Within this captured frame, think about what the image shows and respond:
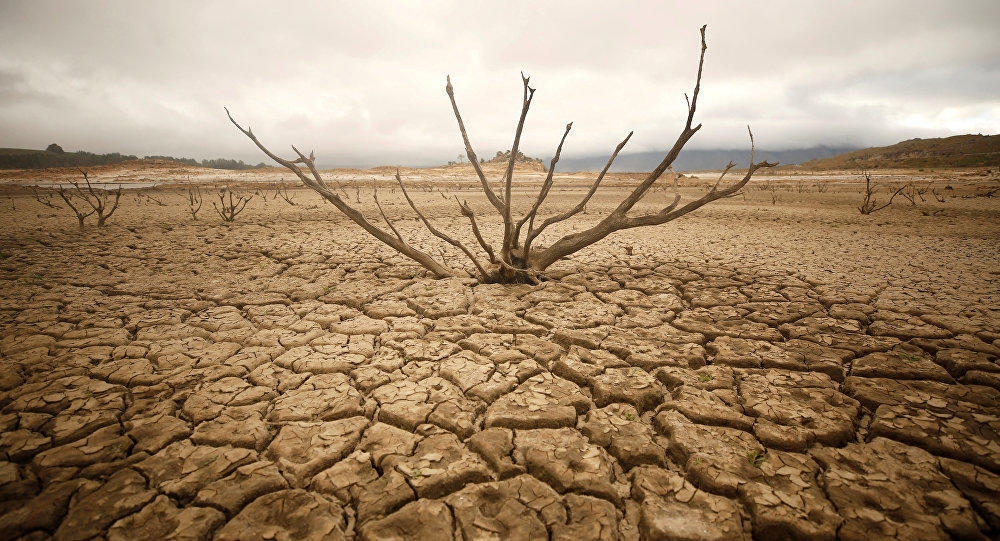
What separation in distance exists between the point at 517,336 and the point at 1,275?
509 centimetres

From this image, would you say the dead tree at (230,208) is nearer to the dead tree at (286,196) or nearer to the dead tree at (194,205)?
the dead tree at (194,205)

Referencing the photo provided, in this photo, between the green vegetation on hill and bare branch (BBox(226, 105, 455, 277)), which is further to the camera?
the green vegetation on hill

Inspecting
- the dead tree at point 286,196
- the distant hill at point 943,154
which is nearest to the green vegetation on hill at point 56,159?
the dead tree at point 286,196

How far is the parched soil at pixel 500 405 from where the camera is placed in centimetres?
114

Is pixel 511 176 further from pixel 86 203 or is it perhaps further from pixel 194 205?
pixel 86 203

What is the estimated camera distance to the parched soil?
114 centimetres

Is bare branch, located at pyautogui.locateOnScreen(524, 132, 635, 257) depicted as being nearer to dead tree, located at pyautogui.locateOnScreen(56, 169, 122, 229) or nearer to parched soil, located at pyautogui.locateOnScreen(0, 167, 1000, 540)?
parched soil, located at pyautogui.locateOnScreen(0, 167, 1000, 540)

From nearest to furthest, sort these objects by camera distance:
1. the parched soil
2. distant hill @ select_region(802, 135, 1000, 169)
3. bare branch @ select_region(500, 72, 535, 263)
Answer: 1. the parched soil
2. bare branch @ select_region(500, 72, 535, 263)
3. distant hill @ select_region(802, 135, 1000, 169)

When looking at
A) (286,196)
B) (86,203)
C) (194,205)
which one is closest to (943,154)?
(286,196)

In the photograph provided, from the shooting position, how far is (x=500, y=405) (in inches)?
66.9

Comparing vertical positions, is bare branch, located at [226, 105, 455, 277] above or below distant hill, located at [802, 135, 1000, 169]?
below

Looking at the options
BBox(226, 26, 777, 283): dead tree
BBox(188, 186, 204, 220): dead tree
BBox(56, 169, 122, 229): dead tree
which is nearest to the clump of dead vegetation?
BBox(56, 169, 122, 229): dead tree

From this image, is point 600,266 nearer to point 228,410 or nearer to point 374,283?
point 374,283

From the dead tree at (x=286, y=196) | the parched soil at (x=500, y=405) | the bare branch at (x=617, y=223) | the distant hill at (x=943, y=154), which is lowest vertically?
the parched soil at (x=500, y=405)
